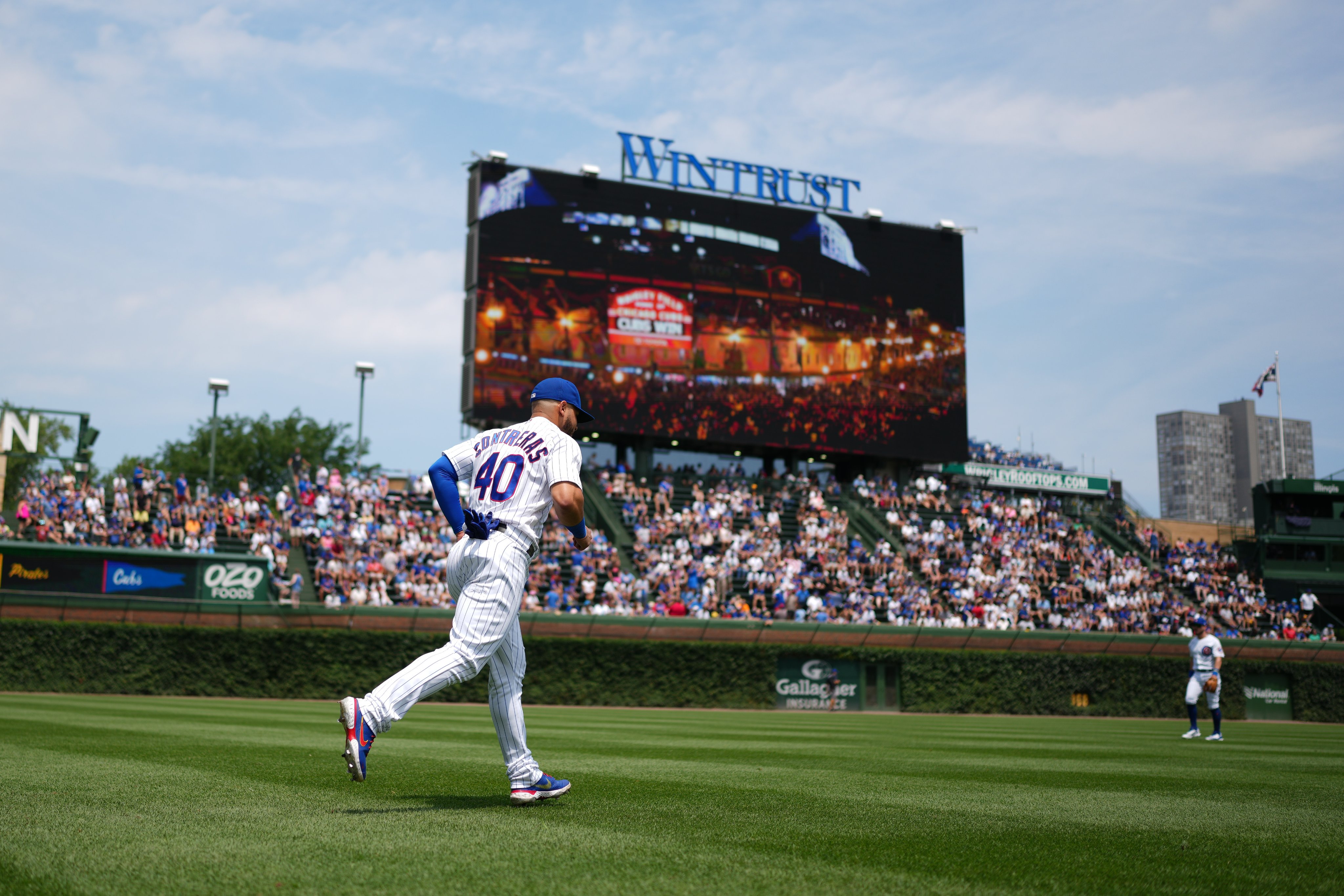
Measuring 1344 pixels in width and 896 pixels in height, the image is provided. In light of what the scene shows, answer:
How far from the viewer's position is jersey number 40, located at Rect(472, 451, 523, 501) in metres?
5.38

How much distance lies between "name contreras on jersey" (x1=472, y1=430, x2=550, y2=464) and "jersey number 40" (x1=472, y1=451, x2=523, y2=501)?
0.17 ft

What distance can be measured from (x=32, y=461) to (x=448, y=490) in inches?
2271

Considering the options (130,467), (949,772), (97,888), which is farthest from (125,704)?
(130,467)

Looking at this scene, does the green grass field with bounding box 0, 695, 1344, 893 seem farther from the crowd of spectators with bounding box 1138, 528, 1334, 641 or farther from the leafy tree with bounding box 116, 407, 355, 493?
the leafy tree with bounding box 116, 407, 355, 493

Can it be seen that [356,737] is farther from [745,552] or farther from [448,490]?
[745,552]

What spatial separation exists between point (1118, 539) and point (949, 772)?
35029mm

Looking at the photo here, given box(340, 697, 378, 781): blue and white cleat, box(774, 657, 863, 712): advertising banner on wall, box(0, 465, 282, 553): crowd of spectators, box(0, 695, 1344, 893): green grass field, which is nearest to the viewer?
box(0, 695, 1344, 893): green grass field

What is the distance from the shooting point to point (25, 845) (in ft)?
13.2

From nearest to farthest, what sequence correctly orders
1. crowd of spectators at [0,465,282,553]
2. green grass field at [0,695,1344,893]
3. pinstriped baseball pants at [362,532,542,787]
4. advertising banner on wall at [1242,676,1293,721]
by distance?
green grass field at [0,695,1344,893]
pinstriped baseball pants at [362,532,542,787]
crowd of spectators at [0,465,282,553]
advertising banner on wall at [1242,676,1293,721]

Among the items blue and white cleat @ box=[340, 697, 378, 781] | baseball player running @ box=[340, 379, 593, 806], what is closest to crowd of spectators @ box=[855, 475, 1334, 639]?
baseball player running @ box=[340, 379, 593, 806]

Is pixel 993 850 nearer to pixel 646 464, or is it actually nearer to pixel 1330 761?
pixel 1330 761

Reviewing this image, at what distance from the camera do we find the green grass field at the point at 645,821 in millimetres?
3701

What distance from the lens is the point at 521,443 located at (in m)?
5.49

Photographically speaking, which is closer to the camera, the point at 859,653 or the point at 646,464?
the point at 859,653
